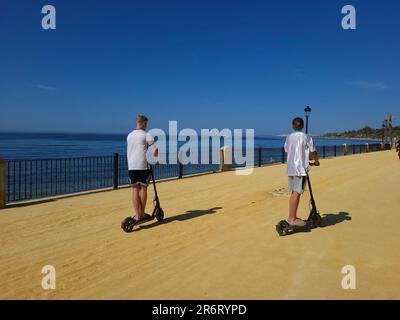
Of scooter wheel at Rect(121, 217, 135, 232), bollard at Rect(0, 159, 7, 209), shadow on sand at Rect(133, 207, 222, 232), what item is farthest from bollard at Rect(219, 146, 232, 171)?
scooter wheel at Rect(121, 217, 135, 232)

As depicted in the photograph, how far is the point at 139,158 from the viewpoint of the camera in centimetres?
616

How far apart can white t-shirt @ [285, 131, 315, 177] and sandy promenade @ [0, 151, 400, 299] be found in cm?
113

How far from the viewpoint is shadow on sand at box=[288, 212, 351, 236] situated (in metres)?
6.34

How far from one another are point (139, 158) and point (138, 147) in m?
0.19

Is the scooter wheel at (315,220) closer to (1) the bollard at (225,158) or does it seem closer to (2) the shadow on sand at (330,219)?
(2) the shadow on sand at (330,219)

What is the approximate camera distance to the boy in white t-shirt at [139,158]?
6.15 m

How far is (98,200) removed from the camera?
30.8 feet

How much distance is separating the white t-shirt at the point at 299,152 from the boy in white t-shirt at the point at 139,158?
2.37m

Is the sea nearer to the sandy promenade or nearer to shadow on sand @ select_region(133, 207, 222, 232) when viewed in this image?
the sandy promenade

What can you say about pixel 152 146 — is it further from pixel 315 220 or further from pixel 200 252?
pixel 315 220
